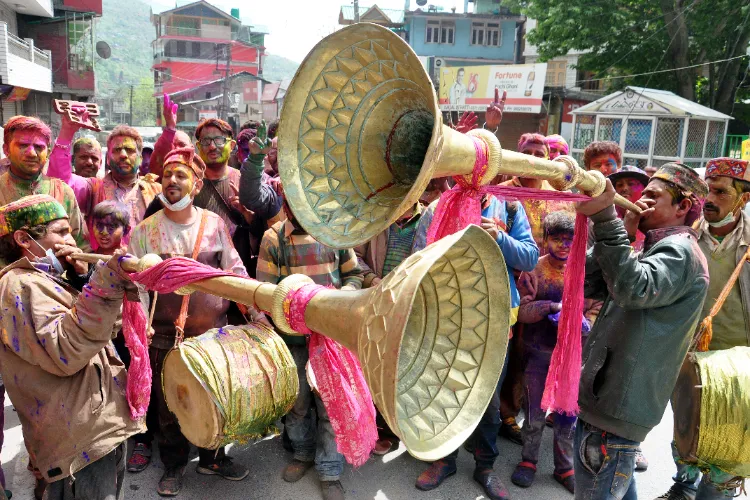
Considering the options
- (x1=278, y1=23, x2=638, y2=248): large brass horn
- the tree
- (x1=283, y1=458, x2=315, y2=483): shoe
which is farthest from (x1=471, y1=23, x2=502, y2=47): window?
(x1=278, y1=23, x2=638, y2=248): large brass horn

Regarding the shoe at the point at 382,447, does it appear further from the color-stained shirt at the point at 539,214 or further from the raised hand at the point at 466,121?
the raised hand at the point at 466,121

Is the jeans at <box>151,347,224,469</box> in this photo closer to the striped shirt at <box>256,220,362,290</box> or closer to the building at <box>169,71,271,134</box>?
the striped shirt at <box>256,220,362,290</box>

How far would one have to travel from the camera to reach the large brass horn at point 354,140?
158cm

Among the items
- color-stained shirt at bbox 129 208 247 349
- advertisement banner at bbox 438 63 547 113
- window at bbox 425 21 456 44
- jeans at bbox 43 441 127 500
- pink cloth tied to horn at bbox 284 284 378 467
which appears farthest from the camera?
window at bbox 425 21 456 44

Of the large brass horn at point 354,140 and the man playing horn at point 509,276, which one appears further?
the man playing horn at point 509,276

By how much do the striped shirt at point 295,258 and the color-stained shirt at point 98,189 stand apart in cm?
115

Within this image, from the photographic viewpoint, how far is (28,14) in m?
23.6

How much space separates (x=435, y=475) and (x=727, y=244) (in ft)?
7.40

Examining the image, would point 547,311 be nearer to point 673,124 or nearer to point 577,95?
point 673,124

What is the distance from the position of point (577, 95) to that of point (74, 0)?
23.5 metres

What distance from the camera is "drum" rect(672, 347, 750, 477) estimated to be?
8.39ft

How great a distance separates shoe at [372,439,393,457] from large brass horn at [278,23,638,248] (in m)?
2.85

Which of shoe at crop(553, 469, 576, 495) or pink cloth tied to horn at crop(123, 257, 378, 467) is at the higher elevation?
pink cloth tied to horn at crop(123, 257, 378, 467)

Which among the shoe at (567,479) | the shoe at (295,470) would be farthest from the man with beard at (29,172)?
the shoe at (567,479)
